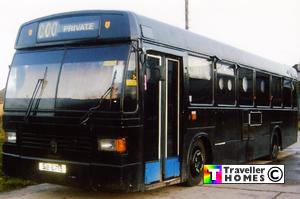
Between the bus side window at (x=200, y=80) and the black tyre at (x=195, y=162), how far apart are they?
0.85 m

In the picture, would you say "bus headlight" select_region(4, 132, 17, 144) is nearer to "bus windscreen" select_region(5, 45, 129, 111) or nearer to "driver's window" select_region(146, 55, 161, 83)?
"bus windscreen" select_region(5, 45, 129, 111)

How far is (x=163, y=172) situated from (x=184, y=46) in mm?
2439

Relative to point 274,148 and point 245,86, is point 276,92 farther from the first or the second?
point 245,86

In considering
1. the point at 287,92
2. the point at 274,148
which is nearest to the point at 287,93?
the point at 287,92

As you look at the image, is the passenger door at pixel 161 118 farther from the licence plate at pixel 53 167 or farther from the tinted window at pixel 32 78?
the tinted window at pixel 32 78

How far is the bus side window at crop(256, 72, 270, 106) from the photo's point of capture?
1297cm

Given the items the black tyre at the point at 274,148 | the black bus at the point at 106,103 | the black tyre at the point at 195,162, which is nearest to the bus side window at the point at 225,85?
the black bus at the point at 106,103

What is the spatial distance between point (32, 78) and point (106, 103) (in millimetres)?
1542

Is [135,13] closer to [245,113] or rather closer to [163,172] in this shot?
[163,172]

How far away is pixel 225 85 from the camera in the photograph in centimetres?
1094

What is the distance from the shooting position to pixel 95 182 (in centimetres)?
739

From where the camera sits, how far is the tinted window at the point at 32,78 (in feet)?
26.0

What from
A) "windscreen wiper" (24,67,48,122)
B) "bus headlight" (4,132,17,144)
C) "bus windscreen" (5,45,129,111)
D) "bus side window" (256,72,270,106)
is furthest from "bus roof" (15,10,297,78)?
"bus side window" (256,72,270,106)

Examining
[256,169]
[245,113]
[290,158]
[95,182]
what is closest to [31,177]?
[95,182]
